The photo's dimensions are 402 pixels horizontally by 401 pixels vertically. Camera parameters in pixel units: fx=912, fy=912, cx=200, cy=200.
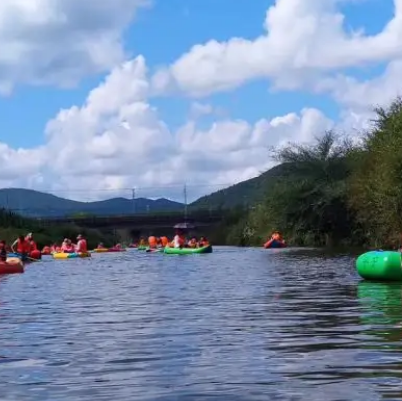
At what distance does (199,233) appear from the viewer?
125438 mm

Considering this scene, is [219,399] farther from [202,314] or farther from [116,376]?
[202,314]

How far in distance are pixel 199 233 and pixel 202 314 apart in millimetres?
108198

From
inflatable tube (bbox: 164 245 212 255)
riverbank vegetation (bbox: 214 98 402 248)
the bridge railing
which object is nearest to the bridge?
the bridge railing

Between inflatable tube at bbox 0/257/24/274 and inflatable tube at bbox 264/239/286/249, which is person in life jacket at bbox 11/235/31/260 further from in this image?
inflatable tube at bbox 264/239/286/249

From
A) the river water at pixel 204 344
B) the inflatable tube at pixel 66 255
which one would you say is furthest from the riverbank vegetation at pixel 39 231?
the river water at pixel 204 344

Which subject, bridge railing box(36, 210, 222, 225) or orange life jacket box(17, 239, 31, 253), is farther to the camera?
bridge railing box(36, 210, 222, 225)

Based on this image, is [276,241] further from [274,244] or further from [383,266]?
[383,266]

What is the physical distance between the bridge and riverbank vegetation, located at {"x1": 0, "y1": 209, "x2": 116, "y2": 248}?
11.7 meters

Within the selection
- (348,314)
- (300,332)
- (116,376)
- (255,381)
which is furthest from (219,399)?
(348,314)

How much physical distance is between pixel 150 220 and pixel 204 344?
111 metres

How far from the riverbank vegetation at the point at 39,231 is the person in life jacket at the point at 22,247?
93.6ft

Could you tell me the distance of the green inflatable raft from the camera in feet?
81.5

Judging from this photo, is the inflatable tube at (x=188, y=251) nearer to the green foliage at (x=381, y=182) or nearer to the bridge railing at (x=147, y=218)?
the green foliage at (x=381, y=182)

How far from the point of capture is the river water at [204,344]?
31.9 feet
